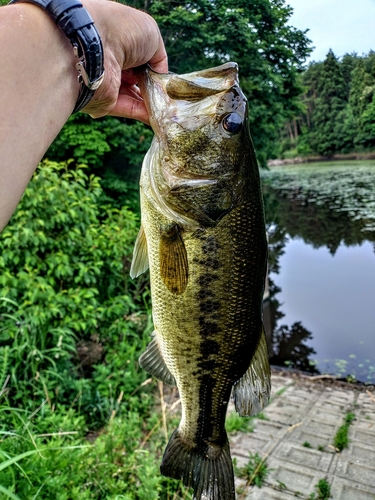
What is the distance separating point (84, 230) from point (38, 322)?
4.77ft

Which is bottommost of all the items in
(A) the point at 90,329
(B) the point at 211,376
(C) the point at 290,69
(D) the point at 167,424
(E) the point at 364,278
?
(E) the point at 364,278

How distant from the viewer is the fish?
151 centimetres

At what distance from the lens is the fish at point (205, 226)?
1514mm

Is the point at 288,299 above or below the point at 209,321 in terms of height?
below

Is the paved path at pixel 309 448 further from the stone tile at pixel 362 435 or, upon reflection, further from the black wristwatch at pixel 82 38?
the black wristwatch at pixel 82 38

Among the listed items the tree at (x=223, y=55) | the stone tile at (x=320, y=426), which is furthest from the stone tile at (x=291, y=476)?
the tree at (x=223, y=55)

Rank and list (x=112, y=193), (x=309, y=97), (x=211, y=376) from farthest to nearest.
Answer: (x=309, y=97) → (x=112, y=193) → (x=211, y=376)

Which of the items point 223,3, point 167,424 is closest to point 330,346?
point 167,424

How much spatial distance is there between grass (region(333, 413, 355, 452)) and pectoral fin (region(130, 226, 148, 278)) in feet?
12.6

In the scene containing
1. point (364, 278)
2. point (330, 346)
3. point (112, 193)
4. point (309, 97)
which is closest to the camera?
point (330, 346)

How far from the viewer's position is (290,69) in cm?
1539

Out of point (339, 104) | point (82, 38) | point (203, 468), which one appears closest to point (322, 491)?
point (203, 468)

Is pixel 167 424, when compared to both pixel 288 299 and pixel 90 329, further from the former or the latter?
pixel 288 299

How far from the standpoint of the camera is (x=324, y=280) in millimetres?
13922
